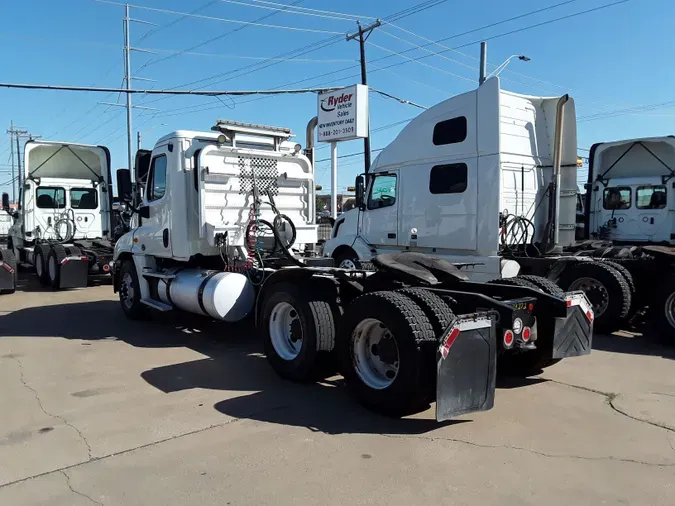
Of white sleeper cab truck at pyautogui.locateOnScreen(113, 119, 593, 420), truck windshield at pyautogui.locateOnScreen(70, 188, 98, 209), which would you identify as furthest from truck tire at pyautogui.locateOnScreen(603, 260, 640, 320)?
truck windshield at pyautogui.locateOnScreen(70, 188, 98, 209)

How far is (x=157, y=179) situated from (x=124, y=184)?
1108 mm

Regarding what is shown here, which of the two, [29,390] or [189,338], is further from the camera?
[189,338]

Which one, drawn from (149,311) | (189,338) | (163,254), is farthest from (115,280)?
(189,338)

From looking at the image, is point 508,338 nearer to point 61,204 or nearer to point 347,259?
point 347,259

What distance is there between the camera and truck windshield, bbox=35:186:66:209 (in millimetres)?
15245

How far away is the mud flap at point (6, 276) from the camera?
12.6 metres

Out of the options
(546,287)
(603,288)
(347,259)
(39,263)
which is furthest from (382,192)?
(39,263)

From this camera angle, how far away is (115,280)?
1012 centimetres

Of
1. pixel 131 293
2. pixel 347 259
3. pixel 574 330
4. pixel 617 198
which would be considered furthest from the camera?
pixel 617 198

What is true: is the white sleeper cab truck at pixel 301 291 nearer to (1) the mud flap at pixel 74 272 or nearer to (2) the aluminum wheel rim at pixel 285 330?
(2) the aluminum wheel rim at pixel 285 330

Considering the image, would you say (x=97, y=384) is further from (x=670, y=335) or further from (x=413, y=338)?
(x=670, y=335)

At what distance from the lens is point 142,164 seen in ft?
30.5

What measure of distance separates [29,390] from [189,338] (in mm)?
2613

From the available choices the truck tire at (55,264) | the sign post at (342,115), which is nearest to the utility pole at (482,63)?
the sign post at (342,115)
